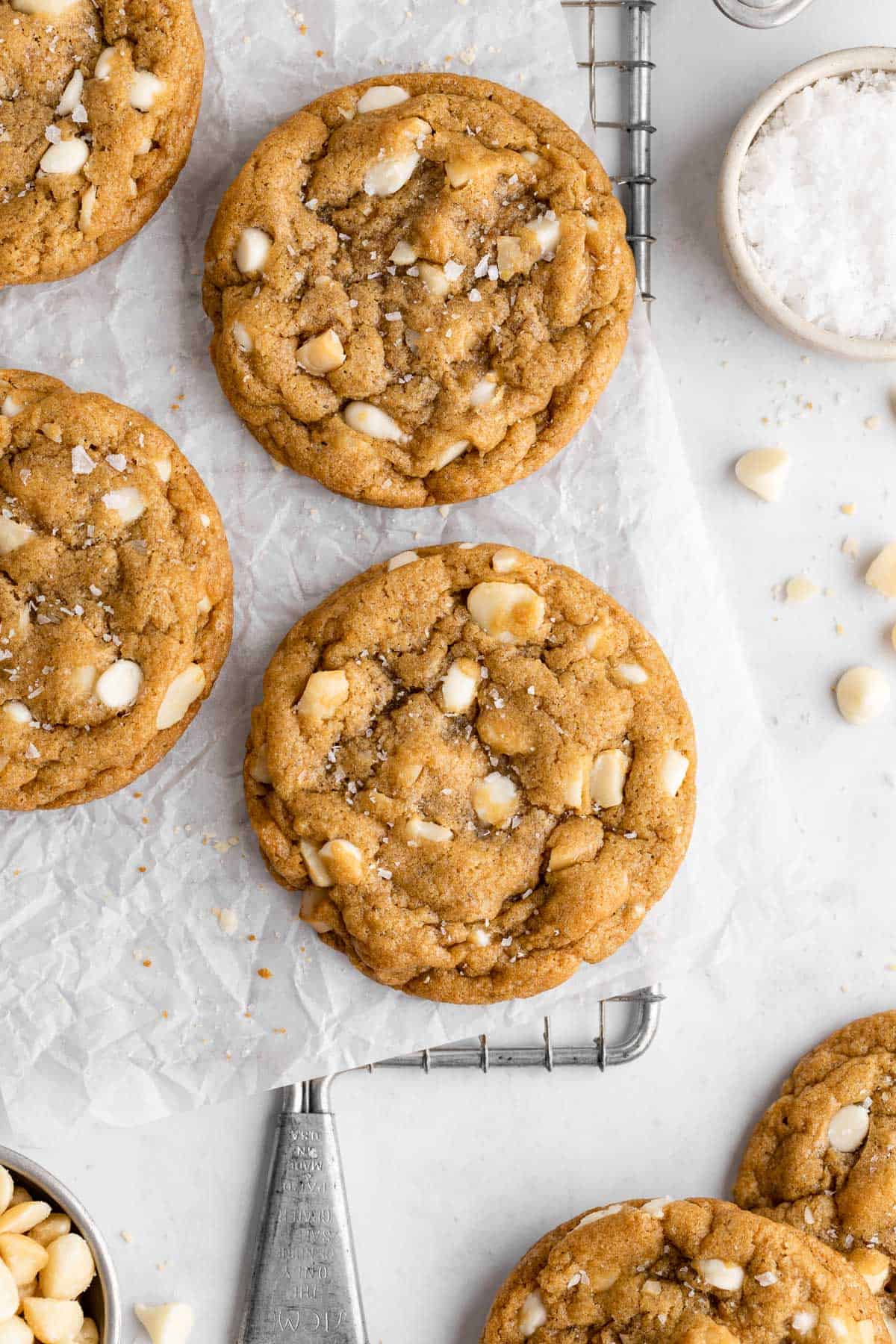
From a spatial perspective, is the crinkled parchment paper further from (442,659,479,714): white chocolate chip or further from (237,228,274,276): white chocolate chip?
(442,659,479,714): white chocolate chip

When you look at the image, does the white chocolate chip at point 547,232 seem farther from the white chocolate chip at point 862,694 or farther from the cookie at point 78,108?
the white chocolate chip at point 862,694

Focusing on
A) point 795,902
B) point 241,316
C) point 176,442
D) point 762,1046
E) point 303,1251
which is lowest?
point 303,1251

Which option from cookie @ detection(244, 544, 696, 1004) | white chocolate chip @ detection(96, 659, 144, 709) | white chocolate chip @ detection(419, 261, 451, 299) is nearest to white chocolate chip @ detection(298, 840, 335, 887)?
cookie @ detection(244, 544, 696, 1004)

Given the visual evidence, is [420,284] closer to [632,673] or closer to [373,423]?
[373,423]

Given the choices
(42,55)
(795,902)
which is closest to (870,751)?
(795,902)

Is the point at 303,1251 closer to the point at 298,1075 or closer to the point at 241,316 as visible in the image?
the point at 298,1075

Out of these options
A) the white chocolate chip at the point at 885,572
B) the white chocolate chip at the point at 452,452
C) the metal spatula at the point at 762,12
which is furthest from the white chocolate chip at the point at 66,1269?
the metal spatula at the point at 762,12
